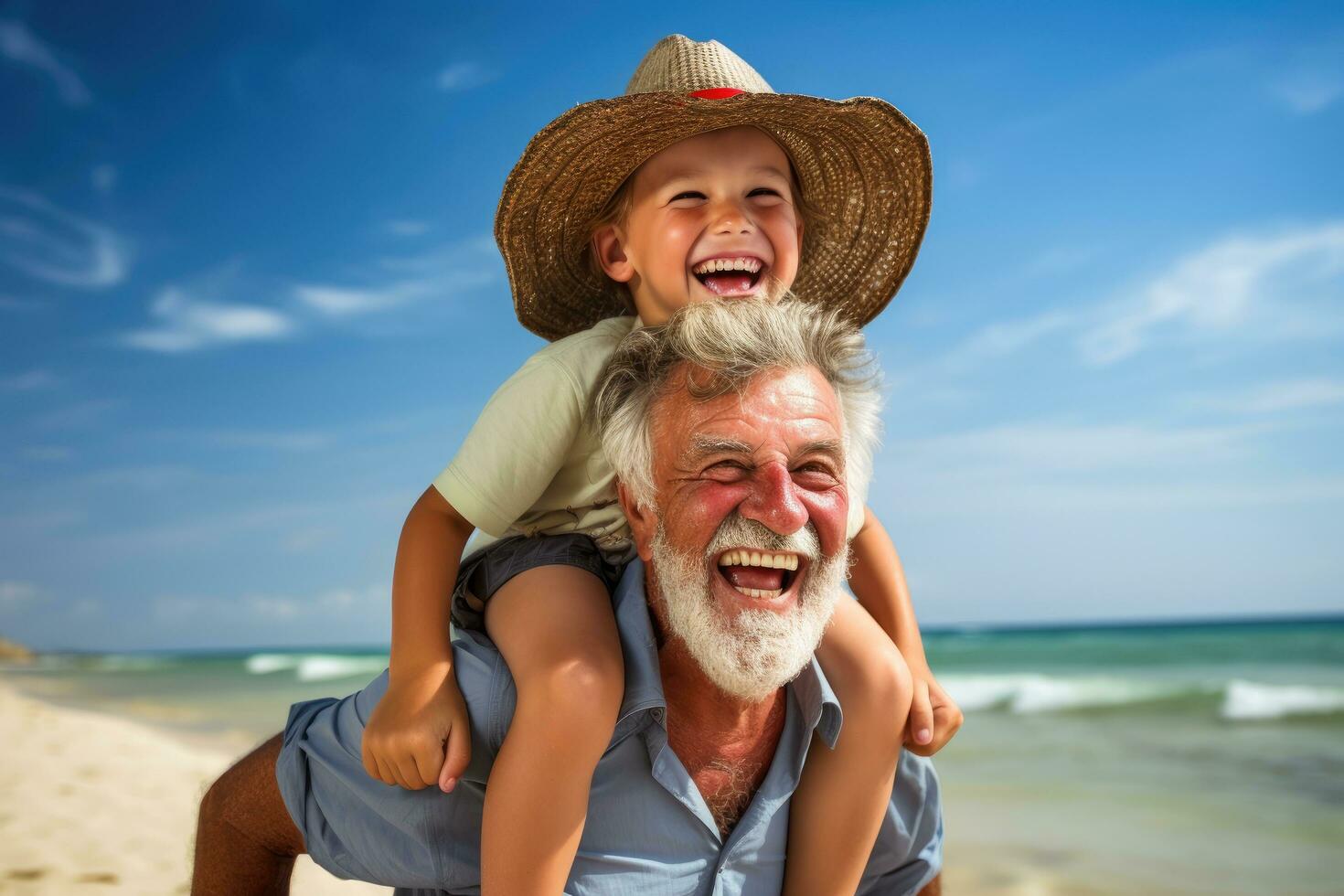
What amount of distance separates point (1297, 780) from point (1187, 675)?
43.6ft

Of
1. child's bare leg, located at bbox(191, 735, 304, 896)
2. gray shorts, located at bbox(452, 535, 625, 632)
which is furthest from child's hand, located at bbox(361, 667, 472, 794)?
child's bare leg, located at bbox(191, 735, 304, 896)

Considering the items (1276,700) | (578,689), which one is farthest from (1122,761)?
(578,689)

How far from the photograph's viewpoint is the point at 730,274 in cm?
265

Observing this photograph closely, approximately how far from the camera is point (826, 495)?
2.32 m

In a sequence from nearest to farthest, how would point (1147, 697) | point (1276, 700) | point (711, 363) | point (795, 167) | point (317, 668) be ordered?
point (711, 363) → point (795, 167) → point (1276, 700) → point (1147, 697) → point (317, 668)

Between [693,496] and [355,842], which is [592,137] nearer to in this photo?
[693,496]

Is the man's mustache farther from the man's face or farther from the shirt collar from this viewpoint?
the shirt collar

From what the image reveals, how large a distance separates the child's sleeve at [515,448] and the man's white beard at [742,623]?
0.36 meters

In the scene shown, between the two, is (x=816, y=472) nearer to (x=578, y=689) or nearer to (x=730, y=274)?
(x=730, y=274)

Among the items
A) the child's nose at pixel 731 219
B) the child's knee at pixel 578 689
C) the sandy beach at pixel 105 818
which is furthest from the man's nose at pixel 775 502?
the sandy beach at pixel 105 818

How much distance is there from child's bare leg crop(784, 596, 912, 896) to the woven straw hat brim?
1.30 m

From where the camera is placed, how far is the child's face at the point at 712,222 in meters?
2.61

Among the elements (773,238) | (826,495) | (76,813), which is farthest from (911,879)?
(76,813)

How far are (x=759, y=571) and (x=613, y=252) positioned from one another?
117cm
